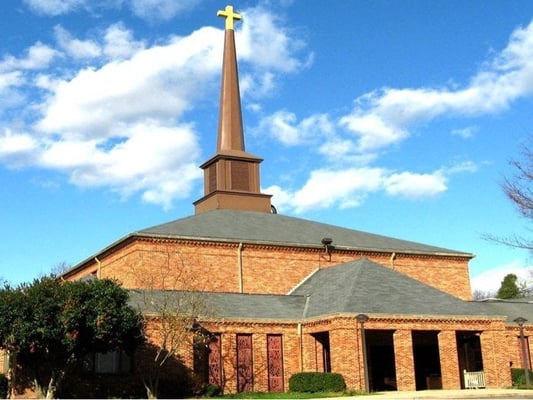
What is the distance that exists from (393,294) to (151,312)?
1093 centimetres

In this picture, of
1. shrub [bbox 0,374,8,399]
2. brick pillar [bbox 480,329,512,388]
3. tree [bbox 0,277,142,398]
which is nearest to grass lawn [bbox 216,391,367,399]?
tree [bbox 0,277,142,398]

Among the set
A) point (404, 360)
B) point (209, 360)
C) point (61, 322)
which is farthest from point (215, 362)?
point (404, 360)

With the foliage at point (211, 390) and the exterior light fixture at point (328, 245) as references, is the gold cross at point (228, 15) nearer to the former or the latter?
the exterior light fixture at point (328, 245)

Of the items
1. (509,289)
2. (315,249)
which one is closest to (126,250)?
(315,249)

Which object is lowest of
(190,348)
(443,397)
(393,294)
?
(443,397)

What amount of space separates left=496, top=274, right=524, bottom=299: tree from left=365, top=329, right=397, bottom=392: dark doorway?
4496 cm

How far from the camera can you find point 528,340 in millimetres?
38844

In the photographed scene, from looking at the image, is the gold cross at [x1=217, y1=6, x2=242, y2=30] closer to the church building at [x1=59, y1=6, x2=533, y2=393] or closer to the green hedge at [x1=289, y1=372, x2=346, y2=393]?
the church building at [x1=59, y1=6, x2=533, y2=393]

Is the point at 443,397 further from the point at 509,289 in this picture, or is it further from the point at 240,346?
the point at 509,289

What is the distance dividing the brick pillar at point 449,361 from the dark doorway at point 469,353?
3.38m

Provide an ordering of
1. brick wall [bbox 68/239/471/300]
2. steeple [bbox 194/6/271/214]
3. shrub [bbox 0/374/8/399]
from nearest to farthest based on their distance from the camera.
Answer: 1. shrub [bbox 0/374/8/399]
2. brick wall [bbox 68/239/471/300]
3. steeple [bbox 194/6/271/214]

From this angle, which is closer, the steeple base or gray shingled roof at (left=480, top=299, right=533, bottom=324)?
gray shingled roof at (left=480, top=299, right=533, bottom=324)

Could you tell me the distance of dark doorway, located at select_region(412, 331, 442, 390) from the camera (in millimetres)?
34375

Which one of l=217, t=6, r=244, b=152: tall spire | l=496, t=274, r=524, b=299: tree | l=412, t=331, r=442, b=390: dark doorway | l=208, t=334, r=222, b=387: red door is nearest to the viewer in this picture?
l=208, t=334, r=222, b=387: red door
